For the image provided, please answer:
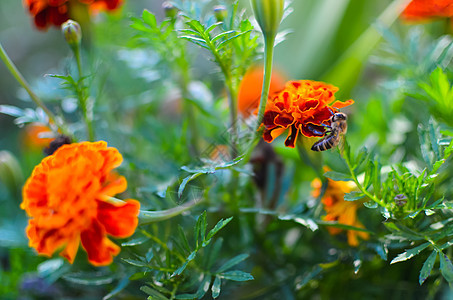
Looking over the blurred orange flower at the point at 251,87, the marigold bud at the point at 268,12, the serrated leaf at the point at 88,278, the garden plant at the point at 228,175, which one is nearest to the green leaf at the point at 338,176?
the garden plant at the point at 228,175

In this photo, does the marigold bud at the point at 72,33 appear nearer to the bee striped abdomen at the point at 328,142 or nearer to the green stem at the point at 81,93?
the green stem at the point at 81,93

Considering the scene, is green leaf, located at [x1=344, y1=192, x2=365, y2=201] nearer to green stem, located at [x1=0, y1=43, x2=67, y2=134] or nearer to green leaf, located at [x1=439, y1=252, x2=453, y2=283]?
green leaf, located at [x1=439, y1=252, x2=453, y2=283]

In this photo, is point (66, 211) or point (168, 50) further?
point (168, 50)

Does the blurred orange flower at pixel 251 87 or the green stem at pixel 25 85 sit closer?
the green stem at pixel 25 85

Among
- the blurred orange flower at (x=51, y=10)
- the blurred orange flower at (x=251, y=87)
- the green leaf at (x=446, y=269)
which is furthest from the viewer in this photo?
the blurred orange flower at (x=251, y=87)

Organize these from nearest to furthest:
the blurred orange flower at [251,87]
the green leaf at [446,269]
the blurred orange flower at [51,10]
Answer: the green leaf at [446,269] → the blurred orange flower at [51,10] → the blurred orange flower at [251,87]

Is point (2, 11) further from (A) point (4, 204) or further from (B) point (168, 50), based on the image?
(B) point (168, 50)

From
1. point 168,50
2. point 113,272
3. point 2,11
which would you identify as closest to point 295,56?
point 168,50
